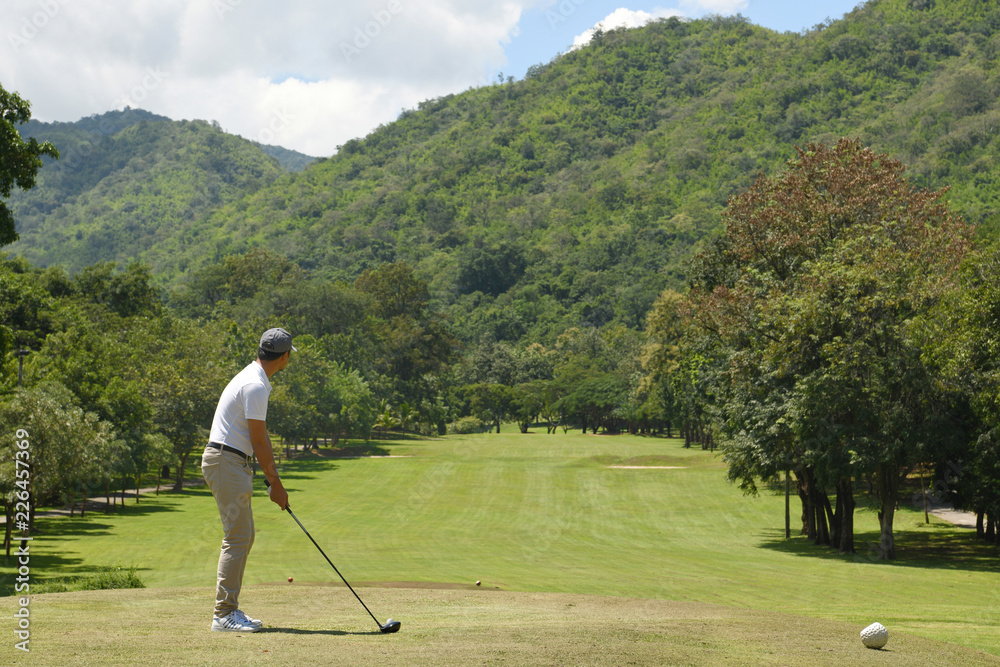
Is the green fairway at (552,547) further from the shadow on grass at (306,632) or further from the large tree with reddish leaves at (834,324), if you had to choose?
the large tree with reddish leaves at (834,324)

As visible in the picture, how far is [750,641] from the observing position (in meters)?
8.21

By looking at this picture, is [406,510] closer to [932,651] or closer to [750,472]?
[750,472]

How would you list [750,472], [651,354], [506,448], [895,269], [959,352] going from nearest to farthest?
1. [959,352]
2. [895,269]
3. [750,472]
4. [651,354]
5. [506,448]

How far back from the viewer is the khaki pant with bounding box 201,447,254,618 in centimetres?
732

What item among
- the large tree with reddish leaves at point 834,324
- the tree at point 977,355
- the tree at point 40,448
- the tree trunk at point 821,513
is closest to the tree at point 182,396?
the tree at point 40,448

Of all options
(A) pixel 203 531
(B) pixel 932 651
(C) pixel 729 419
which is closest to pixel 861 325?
(C) pixel 729 419

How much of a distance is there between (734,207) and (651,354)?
125 ft

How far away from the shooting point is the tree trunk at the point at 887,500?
2911 cm

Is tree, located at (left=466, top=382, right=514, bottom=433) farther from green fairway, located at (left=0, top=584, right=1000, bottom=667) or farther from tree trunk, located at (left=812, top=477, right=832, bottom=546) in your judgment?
green fairway, located at (left=0, top=584, right=1000, bottom=667)

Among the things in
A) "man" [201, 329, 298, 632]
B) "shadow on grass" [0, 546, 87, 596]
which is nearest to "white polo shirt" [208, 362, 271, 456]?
"man" [201, 329, 298, 632]

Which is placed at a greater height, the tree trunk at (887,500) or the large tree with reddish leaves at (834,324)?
the large tree with reddish leaves at (834,324)

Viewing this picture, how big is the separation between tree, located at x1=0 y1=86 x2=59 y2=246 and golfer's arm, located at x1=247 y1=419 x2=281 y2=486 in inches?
649

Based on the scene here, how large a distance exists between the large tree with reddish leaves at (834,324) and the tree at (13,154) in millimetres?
22359

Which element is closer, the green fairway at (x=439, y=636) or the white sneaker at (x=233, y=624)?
the green fairway at (x=439, y=636)
